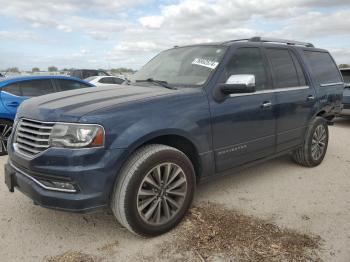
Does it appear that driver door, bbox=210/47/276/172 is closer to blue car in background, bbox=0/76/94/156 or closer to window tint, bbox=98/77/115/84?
blue car in background, bbox=0/76/94/156

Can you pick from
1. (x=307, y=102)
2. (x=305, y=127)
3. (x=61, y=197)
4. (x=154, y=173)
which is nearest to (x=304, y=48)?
(x=307, y=102)

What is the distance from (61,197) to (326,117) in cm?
444

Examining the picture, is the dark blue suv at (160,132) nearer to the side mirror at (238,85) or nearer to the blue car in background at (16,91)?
the side mirror at (238,85)

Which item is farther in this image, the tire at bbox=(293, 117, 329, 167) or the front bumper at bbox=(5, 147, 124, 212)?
the tire at bbox=(293, 117, 329, 167)

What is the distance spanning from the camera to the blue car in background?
20.4 ft

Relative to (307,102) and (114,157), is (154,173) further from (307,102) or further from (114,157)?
(307,102)

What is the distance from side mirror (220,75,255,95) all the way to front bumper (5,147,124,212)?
1.34 metres

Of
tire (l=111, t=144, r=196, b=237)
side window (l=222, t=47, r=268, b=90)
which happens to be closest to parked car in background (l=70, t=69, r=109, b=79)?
side window (l=222, t=47, r=268, b=90)

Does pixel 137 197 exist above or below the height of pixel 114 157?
below

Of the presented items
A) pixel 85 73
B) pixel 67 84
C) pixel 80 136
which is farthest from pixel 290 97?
pixel 85 73

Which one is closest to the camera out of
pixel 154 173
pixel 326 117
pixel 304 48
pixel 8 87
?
pixel 154 173

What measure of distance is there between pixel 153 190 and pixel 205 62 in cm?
158

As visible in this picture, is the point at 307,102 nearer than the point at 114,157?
No

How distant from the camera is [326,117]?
18.0 feet
